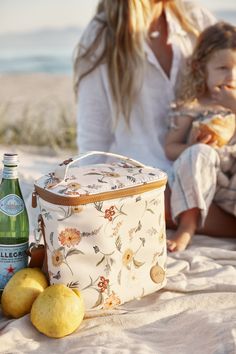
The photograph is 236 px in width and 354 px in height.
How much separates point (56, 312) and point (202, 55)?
175 cm

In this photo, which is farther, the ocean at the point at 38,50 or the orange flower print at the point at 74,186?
the ocean at the point at 38,50

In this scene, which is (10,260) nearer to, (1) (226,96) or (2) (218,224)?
(2) (218,224)

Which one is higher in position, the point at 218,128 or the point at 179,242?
the point at 218,128

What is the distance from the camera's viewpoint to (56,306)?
2074 mm

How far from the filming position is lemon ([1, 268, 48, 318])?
7.26 ft

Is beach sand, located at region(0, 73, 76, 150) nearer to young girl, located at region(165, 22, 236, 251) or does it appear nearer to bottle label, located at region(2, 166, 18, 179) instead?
young girl, located at region(165, 22, 236, 251)

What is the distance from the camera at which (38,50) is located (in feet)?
71.6

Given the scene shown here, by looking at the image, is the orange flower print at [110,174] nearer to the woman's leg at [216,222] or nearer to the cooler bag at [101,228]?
the cooler bag at [101,228]

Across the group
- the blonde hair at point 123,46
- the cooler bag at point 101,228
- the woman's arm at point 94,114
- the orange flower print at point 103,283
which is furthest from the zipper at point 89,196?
the woman's arm at point 94,114

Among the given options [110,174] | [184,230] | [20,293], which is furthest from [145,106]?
[20,293]

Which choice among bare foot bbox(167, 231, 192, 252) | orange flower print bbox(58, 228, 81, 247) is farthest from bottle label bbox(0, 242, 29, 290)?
bare foot bbox(167, 231, 192, 252)

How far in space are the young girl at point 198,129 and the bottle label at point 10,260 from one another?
2.70 ft

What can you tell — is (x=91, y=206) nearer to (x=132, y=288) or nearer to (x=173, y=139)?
(x=132, y=288)

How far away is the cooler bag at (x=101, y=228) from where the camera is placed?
218 centimetres
